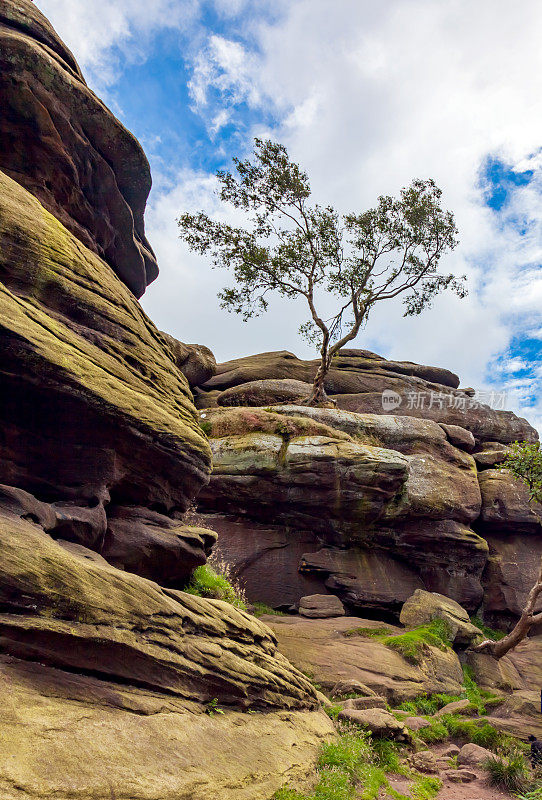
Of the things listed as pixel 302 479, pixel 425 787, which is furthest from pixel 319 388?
pixel 425 787

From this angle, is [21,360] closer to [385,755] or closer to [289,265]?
[385,755]

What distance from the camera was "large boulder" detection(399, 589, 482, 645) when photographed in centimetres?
2148

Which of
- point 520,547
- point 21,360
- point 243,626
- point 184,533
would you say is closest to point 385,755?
point 243,626

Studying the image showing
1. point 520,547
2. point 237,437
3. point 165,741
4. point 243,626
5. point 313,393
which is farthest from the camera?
point 313,393

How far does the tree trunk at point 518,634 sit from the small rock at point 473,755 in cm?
1028

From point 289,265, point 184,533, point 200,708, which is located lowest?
point 200,708

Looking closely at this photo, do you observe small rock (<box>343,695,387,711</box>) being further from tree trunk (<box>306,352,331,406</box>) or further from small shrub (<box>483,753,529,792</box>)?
tree trunk (<box>306,352,331,406</box>)

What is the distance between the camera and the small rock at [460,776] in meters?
11.0

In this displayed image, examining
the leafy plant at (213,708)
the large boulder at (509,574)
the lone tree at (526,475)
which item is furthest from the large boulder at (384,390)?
the leafy plant at (213,708)

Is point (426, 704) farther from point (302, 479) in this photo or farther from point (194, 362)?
point (194, 362)

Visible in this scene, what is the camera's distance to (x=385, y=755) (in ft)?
36.9

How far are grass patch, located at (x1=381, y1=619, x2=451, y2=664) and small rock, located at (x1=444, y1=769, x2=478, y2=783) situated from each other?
6.87 m

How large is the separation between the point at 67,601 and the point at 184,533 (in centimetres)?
546

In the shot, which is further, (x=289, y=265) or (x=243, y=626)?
(x=289, y=265)
